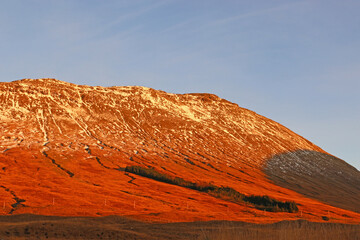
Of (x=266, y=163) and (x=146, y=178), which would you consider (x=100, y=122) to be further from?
(x=266, y=163)

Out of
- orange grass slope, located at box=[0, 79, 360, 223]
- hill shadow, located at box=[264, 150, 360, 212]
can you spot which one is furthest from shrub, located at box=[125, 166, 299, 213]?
hill shadow, located at box=[264, 150, 360, 212]

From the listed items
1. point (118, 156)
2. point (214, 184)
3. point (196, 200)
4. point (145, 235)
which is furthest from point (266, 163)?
point (145, 235)

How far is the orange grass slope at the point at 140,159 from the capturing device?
76812 millimetres

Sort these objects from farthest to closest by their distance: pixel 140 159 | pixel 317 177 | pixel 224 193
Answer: pixel 317 177 → pixel 140 159 → pixel 224 193

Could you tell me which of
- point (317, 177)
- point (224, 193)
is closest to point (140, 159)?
point (224, 193)

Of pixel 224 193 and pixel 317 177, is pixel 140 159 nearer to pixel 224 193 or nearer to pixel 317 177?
pixel 224 193

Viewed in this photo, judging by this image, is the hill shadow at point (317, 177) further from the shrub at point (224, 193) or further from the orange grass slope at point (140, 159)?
the shrub at point (224, 193)

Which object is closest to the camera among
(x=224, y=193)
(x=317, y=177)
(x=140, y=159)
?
(x=224, y=193)

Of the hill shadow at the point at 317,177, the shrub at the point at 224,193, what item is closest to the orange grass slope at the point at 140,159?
the hill shadow at the point at 317,177

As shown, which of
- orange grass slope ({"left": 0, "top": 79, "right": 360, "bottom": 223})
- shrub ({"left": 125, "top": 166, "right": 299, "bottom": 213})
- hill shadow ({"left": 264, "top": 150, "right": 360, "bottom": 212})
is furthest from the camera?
hill shadow ({"left": 264, "top": 150, "right": 360, "bottom": 212})

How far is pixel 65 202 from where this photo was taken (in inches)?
2840

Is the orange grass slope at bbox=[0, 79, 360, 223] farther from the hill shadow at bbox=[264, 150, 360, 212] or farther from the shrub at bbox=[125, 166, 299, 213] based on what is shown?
the shrub at bbox=[125, 166, 299, 213]

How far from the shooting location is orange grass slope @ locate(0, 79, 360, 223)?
76812 mm

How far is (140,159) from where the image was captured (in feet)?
411
